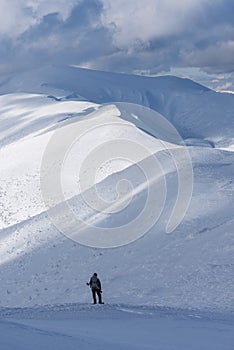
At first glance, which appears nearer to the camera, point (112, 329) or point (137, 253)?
point (112, 329)

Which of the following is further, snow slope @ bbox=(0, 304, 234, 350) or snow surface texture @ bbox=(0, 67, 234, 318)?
snow surface texture @ bbox=(0, 67, 234, 318)

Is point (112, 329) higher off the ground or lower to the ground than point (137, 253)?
lower

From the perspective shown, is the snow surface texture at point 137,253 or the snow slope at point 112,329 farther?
the snow surface texture at point 137,253

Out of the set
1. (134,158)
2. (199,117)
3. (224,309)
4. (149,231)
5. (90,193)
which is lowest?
(224,309)

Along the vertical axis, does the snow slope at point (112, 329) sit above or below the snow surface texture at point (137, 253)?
below

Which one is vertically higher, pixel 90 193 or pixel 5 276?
pixel 90 193

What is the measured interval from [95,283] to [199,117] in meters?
163

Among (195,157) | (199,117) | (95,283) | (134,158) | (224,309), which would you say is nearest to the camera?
(224,309)

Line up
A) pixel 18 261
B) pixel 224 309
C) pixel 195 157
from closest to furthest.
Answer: pixel 224 309
pixel 18 261
pixel 195 157

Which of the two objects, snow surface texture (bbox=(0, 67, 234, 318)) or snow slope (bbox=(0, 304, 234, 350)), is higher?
snow surface texture (bbox=(0, 67, 234, 318))

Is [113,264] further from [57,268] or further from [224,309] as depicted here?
[224,309]

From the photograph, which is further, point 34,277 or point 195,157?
point 195,157

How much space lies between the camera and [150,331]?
12039 mm

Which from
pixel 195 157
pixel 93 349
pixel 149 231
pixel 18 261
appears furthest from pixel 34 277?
pixel 195 157
